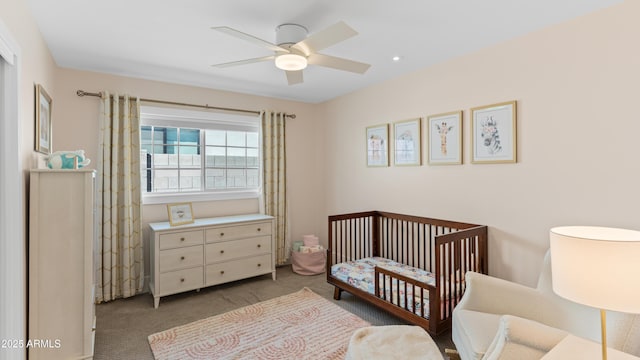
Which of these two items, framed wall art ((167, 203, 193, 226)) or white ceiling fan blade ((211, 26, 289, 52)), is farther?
framed wall art ((167, 203, 193, 226))

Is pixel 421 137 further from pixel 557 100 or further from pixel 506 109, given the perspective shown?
pixel 557 100

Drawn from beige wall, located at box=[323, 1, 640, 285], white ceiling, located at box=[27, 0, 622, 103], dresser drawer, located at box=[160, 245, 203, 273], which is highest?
white ceiling, located at box=[27, 0, 622, 103]

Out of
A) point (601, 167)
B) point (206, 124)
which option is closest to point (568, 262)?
point (601, 167)

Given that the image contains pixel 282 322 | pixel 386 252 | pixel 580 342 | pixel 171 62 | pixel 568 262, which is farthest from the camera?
pixel 386 252

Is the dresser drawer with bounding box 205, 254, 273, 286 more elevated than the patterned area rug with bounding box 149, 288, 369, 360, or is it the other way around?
the dresser drawer with bounding box 205, 254, 273, 286

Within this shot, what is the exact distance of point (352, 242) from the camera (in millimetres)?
3773

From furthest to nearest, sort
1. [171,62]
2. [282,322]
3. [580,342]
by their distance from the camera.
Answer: [171,62] < [282,322] < [580,342]

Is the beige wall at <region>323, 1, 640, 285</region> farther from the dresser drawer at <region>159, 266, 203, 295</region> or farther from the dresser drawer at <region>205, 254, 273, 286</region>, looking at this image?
the dresser drawer at <region>159, 266, 203, 295</region>

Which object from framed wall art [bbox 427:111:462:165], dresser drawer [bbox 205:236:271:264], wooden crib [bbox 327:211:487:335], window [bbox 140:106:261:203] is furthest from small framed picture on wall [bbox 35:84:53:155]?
framed wall art [bbox 427:111:462:165]

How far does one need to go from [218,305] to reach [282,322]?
30.8 inches

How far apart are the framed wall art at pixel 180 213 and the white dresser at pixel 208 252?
9 centimetres

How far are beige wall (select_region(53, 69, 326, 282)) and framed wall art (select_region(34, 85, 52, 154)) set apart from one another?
465 mm

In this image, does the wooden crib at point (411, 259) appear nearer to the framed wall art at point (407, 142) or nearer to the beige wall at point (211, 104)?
the framed wall art at point (407, 142)

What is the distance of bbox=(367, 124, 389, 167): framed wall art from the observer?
3.58 m
